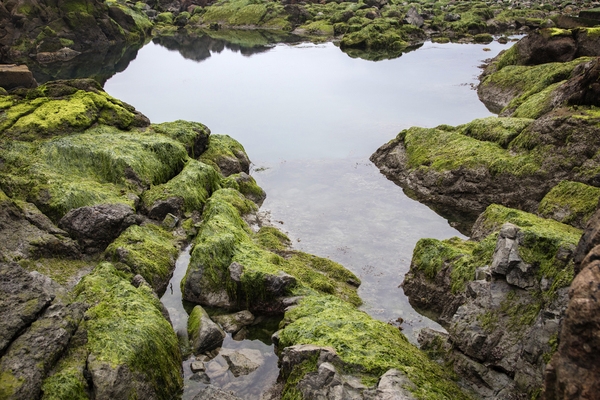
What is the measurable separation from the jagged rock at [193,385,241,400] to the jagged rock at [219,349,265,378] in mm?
1131

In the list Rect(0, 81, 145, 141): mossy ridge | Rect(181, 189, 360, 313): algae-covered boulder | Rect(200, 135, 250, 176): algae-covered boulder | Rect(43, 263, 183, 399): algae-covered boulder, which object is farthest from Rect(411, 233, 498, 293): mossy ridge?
Rect(0, 81, 145, 141): mossy ridge

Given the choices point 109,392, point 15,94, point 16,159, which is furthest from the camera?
point 15,94

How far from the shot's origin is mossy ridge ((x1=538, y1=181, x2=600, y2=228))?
16.3m

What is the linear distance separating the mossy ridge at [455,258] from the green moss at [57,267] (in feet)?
36.5

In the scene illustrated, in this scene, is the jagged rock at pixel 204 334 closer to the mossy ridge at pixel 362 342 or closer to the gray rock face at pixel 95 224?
the mossy ridge at pixel 362 342

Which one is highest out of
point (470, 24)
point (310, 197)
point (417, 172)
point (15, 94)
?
point (470, 24)

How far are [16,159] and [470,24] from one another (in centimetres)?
7493

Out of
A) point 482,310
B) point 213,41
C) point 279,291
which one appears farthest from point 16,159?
point 213,41

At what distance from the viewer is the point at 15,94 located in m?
23.3

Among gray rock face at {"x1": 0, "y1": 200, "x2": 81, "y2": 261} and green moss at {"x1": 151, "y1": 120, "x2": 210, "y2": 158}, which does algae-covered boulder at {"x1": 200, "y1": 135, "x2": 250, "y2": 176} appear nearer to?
green moss at {"x1": 151, "y1": 120, "x2": 210, "y2": 158}

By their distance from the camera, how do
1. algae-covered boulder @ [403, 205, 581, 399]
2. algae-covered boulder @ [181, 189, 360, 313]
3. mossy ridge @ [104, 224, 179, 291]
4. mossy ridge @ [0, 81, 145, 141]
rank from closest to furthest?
1. algae-covered boulder @ [403, 205, 581, 399]
2. algae-covered boulder @ [181, 189, 360, 313]
3. mossy ridge @ [104, 224, 179, 291]
4. mossy ridge @ [0, 81, 145, 141]

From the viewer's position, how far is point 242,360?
1225 cm

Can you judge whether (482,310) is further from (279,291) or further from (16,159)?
(16,159)

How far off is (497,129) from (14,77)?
32044mm
